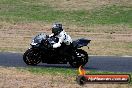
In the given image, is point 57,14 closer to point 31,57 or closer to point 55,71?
point 31,57

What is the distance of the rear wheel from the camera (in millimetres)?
20016

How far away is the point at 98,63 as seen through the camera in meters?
21.5

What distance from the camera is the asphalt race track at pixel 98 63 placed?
66.4 ft

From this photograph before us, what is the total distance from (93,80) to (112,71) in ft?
16.5

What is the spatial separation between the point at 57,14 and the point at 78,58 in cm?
1877

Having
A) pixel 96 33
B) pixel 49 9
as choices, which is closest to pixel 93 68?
pixel 96 33

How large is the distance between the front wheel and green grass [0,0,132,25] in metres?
15.6

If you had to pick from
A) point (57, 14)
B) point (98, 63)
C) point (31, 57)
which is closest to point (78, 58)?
point (98, 63)

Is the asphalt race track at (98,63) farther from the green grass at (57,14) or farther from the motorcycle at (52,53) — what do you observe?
the green grass at (57,14)

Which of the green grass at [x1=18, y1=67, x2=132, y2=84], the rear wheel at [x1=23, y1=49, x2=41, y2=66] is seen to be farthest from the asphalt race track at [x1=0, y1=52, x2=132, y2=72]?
the green grass at [x1=18, y1=67, x2=132, y2=84]

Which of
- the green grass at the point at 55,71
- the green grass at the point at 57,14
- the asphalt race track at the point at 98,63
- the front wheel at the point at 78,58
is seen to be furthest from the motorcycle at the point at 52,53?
the green grass at the point at 57,14

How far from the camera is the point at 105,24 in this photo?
35719 mm

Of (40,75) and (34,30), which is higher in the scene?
(40,75)

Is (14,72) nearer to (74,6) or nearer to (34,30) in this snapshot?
(34,30)
